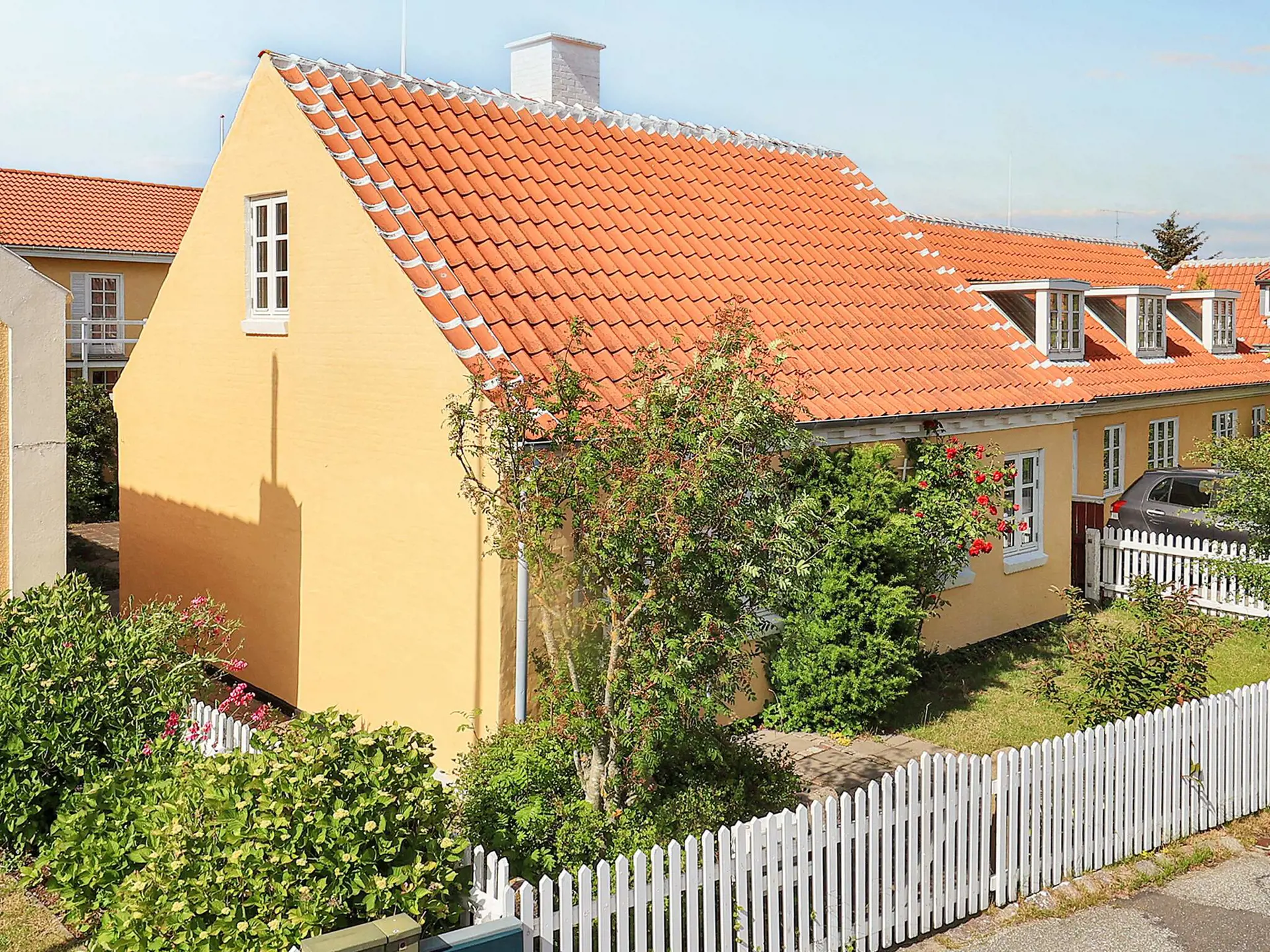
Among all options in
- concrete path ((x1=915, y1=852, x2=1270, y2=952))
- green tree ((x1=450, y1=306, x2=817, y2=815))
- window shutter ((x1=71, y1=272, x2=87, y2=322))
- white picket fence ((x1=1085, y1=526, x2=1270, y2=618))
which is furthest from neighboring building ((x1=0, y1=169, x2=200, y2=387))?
concrete path ((x1=915, y1=852, x2=1270, y2=952))

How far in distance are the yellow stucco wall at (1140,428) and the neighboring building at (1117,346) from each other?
0.09ft

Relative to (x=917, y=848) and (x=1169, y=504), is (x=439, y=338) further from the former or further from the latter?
(x=1169, y=504)

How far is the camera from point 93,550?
21.2 meters

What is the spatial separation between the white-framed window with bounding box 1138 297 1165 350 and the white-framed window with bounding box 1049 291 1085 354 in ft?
8.48

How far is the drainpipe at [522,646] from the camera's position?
9625 millimetres

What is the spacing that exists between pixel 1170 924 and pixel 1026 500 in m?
8.57

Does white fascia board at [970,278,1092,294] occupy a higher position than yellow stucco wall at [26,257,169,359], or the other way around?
yellow stucco wall at [26,257,169,359]

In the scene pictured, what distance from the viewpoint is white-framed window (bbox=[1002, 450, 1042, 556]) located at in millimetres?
15281

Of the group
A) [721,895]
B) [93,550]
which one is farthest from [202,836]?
[93,550]

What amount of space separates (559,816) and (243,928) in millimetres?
2264

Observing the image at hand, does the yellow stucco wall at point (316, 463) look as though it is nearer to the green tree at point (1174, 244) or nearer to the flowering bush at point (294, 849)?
the flowering bush at point (294, 849)

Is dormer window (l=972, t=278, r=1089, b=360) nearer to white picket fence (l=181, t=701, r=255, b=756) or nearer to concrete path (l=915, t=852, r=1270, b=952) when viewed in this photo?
concrete path (l=915, t=852, r=1270, b=952)

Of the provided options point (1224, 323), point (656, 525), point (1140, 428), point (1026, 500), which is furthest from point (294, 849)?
point (1224, 323)

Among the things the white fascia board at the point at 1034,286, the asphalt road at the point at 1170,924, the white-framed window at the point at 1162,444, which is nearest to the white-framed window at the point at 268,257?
the asphalt road at the point at 1170,924
